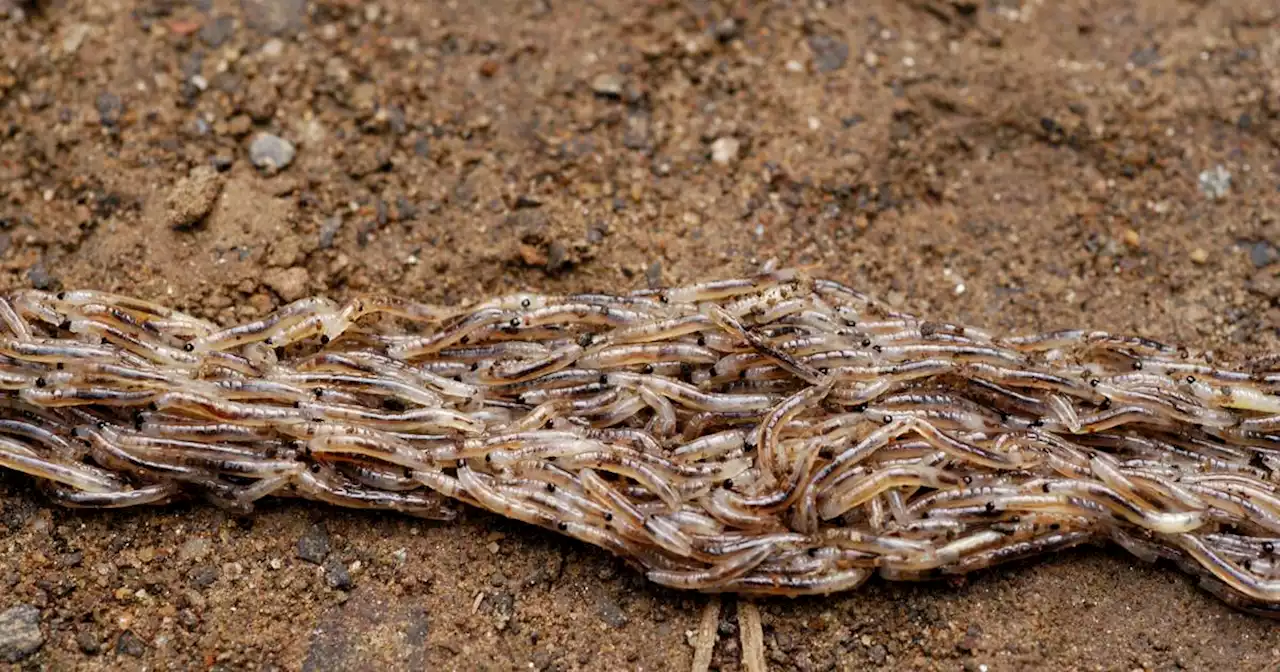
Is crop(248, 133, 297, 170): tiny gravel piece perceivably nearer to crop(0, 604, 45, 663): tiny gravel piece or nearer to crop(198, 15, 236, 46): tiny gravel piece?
crop(198, 15, 236, 46): tiny gravel piece

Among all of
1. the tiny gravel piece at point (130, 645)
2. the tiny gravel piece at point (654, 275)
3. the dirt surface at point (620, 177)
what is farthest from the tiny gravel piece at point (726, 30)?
the tiny gravel piece at point (130, 645)

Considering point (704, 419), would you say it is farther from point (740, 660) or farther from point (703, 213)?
point (703, 213)

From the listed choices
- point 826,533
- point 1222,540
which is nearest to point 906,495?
point 826,533

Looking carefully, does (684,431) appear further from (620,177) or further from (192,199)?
(192,199)

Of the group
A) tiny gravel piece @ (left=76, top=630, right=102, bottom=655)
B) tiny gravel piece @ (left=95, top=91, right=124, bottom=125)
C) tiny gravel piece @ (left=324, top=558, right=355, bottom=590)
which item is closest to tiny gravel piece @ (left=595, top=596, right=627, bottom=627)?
tiny gravel piece @ (left=324, top=558, right=355, bottom=590)

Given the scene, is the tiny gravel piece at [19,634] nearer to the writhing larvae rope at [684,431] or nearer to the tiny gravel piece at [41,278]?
the writhing larvae rope at [684,431]

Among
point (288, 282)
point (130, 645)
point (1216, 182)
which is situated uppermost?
point (1216, 182)

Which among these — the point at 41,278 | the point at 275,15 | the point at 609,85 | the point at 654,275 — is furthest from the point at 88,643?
the point at 609,85
